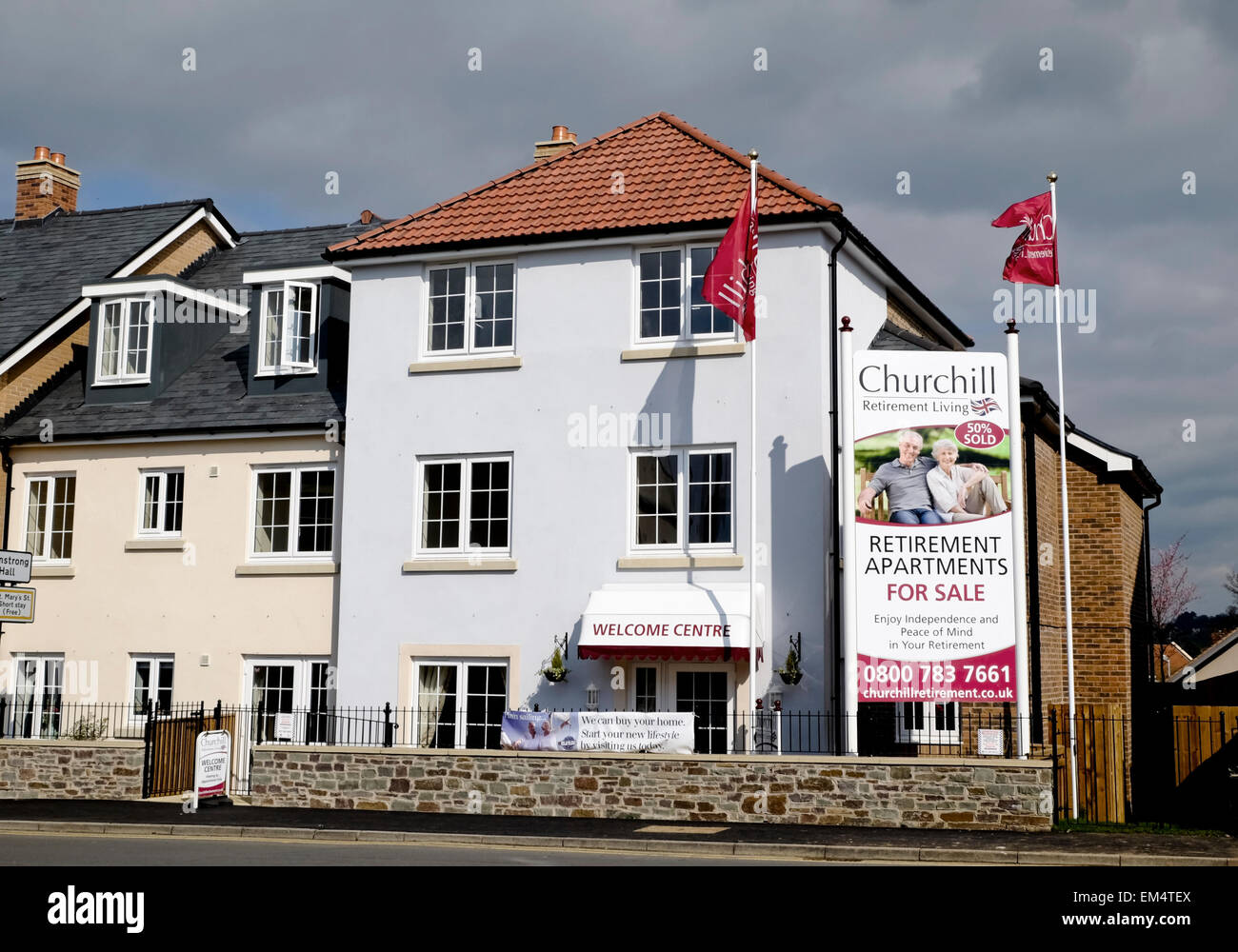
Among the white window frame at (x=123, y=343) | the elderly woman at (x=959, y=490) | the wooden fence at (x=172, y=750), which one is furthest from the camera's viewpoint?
the white window frame at (x=123, y=343)

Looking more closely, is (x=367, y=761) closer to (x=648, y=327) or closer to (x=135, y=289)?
(x=648, y=327)

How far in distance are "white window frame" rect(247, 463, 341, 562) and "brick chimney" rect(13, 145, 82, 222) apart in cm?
1352

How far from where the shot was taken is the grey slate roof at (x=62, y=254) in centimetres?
2891

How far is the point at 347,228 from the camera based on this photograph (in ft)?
102

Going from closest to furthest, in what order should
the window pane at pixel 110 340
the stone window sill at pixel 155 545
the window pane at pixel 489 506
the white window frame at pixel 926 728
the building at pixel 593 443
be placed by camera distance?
the building at pixel 593 443 → the white window frame at pixel 926 728 → the window pane at pixel 489 506 → the stone window sill at pixel 155 545 → the window pane at pixel 110 340

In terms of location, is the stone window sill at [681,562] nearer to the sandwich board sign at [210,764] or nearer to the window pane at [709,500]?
the window pane at [709,500]

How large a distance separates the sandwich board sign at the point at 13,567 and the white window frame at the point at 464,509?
5990 mm

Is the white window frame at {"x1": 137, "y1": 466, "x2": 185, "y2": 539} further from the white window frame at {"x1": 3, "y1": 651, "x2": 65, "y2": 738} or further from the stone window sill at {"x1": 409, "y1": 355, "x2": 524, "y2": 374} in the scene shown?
the stone window sill at {"x1": 409, "y1": 355, "x2": 524, "y2": 374}

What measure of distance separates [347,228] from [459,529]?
10781 mm

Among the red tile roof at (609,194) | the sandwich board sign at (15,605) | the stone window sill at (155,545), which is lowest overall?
the sandwich board sign at (15,605)

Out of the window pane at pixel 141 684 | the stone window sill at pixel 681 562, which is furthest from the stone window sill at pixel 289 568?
the stone window sill at pixel 681 562

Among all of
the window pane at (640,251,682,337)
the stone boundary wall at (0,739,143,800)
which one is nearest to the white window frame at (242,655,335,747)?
the stone boundary wall at (0,739,143,800)

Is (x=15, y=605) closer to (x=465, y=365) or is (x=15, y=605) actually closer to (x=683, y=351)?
(x=465, y=365)

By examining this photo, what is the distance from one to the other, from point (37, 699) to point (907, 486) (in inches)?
638
